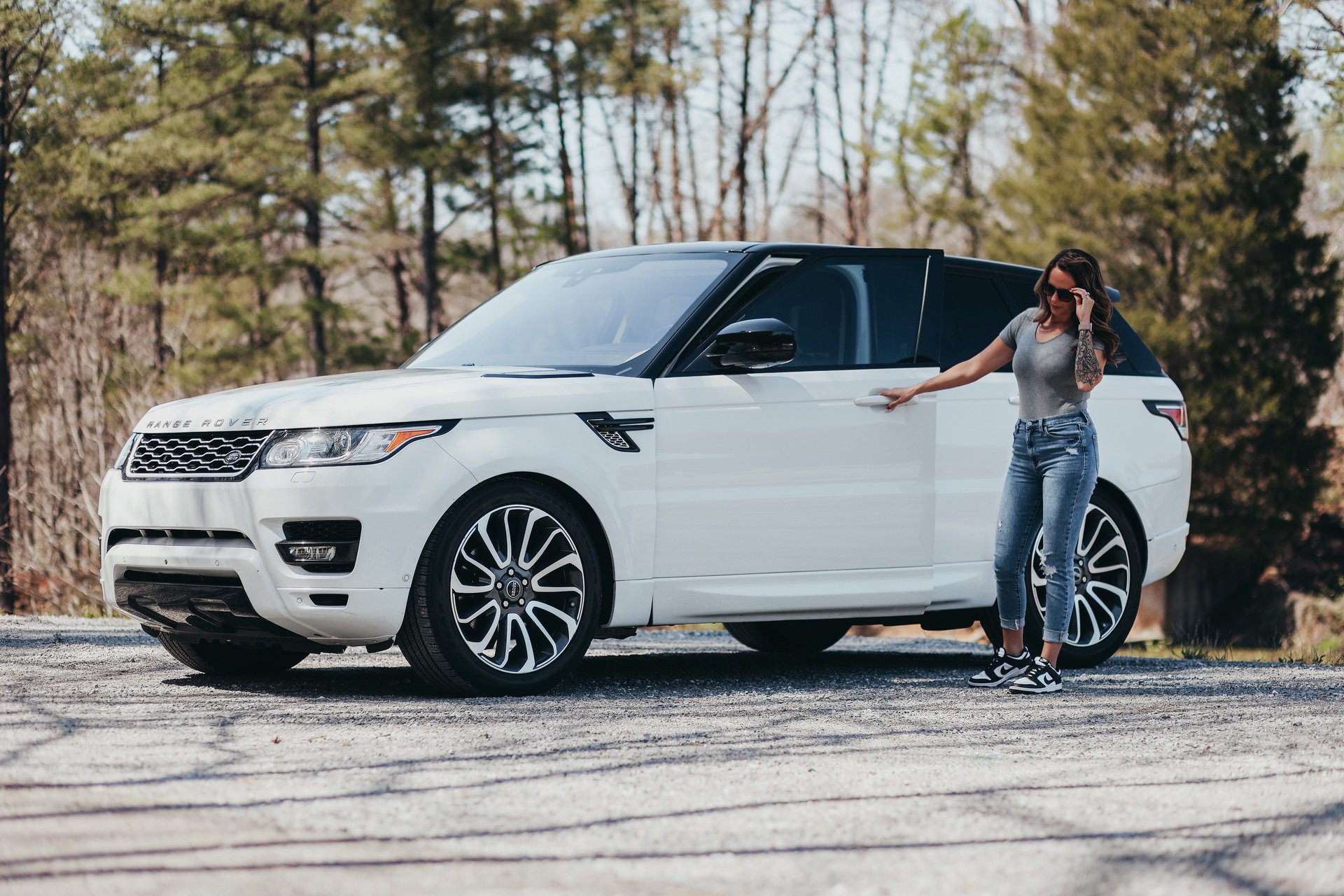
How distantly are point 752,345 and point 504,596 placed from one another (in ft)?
4.97

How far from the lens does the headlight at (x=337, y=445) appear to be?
6.12 metres

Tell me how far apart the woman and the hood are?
1.43 meters

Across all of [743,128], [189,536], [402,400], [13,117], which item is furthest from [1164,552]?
[743,128]

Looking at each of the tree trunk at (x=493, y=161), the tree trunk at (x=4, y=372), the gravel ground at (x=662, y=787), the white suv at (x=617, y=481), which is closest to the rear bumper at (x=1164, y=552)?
the white suv at (x=617, y=481)

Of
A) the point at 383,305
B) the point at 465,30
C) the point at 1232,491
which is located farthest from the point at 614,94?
the point at 1232,491

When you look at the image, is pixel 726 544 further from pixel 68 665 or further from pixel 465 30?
pixel 465 30

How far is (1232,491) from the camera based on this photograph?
30.9 metres

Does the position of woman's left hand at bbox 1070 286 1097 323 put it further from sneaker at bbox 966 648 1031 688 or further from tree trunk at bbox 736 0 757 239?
tree trunk at bbox 736 0 757 239

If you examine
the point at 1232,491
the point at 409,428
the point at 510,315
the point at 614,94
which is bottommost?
the point at 1232,491

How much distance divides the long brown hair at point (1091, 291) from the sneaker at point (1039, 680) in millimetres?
1398

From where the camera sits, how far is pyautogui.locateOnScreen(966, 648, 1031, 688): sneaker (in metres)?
7.34

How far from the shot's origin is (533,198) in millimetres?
38844

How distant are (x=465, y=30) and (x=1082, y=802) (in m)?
32.7

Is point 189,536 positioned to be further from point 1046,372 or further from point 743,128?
point 743,128
